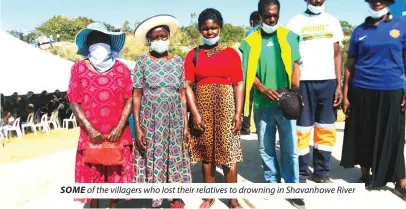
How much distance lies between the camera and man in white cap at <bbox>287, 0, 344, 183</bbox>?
3650mm

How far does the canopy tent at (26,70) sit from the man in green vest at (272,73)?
8.27m

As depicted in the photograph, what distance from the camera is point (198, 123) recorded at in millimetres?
3158

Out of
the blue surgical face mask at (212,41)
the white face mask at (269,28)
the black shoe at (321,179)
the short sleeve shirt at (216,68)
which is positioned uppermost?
the white face mask at (269,28)

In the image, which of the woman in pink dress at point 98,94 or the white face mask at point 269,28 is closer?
the woman in pink dress at point 98,94

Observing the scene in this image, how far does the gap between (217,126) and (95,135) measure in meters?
1.10

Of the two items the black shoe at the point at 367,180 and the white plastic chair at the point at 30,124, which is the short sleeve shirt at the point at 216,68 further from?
the white plastic chair at the point at 30,124

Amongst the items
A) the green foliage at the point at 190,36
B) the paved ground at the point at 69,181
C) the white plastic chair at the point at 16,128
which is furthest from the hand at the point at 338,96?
the green foliage at the point at 190,36

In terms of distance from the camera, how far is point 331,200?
355cm

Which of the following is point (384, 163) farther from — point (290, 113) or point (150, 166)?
point (150, 166)

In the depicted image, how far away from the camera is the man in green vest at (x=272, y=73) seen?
3256 millimetres

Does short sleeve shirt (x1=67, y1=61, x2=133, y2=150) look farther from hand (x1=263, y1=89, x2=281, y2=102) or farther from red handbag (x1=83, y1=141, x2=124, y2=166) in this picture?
hand (x1=263, y1=89, x2=281, y2=102)

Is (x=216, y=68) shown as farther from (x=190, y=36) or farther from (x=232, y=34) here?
(x=232, y=34)
